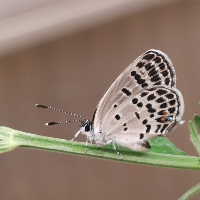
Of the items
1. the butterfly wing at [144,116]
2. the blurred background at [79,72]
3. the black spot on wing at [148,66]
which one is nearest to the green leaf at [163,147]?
the butterfly wing at [144,116]

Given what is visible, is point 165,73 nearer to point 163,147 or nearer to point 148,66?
point 148,66

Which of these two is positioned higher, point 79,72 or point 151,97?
point 79,72

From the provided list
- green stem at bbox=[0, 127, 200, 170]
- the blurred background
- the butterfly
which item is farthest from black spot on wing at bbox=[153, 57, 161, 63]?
the blurred background

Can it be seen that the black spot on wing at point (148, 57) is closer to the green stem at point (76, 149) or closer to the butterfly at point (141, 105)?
the butterfly at point (141, 105)

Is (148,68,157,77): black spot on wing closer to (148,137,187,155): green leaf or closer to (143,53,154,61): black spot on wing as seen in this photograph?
(143,53,154,61): black spot on wing

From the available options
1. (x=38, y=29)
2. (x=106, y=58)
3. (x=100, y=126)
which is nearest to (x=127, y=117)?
(x=100, y=126)

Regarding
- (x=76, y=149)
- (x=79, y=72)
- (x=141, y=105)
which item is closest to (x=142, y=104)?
(x=141, y=105)
